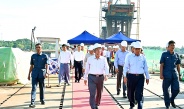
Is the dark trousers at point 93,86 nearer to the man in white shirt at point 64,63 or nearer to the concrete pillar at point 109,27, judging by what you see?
the man in white shirt at point 64,63

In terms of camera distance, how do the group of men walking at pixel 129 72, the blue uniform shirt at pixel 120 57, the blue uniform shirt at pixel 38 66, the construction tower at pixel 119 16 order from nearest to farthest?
the group of men walking at pixel 129 72
the blue uniform shirt at pixel 38 66
the blue uniform shirt at pixel 120 57
the construction tower at pixel 119 16

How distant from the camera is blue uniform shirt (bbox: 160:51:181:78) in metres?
8.52

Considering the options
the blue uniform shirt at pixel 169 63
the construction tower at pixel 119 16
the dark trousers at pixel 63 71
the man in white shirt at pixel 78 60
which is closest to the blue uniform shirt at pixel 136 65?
the blue uniform shirt at pixel 169 63

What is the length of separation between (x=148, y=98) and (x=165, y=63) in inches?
97.6

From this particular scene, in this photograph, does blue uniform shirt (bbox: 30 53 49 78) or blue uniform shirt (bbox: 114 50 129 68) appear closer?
blue uniform shirt (bbox: 30 53 49 78)

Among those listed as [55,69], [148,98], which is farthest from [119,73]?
[55,69]

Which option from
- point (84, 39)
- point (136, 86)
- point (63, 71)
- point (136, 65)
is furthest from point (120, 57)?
point (84, 39)

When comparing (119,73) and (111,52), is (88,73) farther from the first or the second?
(111,52)

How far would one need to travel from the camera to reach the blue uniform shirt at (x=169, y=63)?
8.52m

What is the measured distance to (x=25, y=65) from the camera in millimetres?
16312

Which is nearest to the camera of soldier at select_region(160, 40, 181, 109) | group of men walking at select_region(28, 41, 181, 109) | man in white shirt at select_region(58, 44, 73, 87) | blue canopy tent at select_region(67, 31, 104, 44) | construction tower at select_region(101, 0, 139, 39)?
group of men walking at select_region(28, 41, 181, 109)

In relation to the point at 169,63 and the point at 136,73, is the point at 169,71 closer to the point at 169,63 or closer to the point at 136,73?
the point at 169,63

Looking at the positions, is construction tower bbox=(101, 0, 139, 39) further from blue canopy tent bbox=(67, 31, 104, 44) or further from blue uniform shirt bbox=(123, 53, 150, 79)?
blue uniform shirt bbox=(123, 53, 150, 79)

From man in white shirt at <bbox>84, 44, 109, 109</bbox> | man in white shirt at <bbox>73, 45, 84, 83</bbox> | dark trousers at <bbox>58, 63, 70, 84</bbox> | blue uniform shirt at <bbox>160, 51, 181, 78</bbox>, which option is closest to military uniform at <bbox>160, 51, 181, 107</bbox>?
blue uniform shirt at <bbox>160, 51, 181, 78</bbox>
